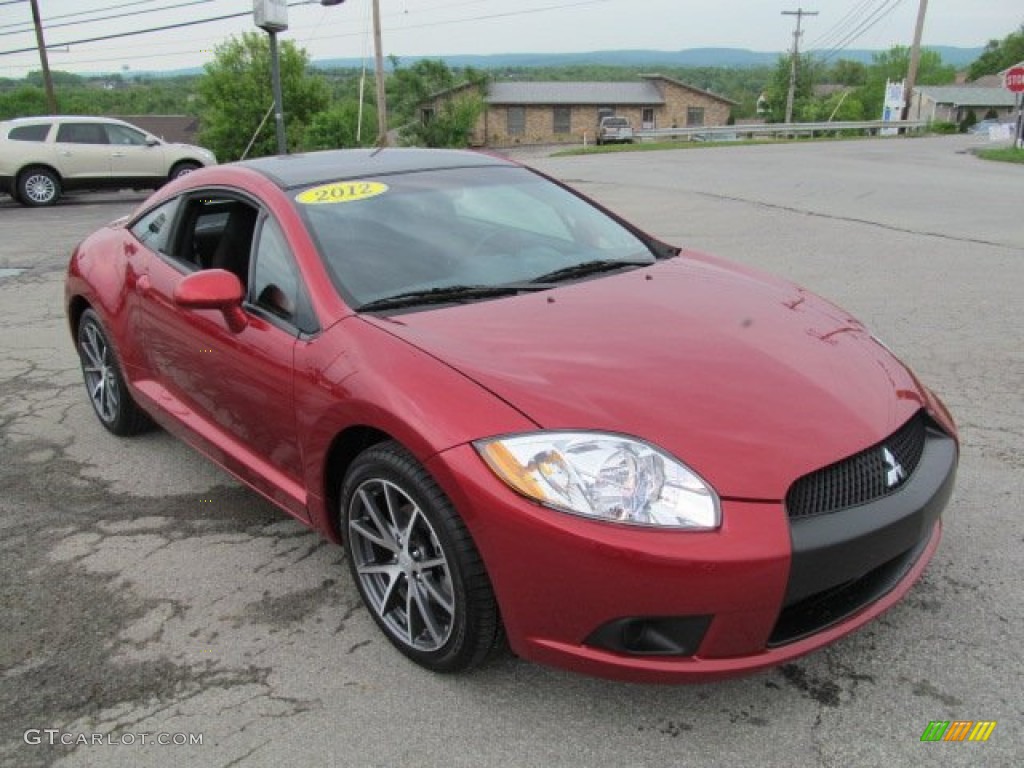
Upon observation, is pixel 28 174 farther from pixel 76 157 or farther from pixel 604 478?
pixel 604 478

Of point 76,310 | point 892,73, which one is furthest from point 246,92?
point 892,73

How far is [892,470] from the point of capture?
2328mm

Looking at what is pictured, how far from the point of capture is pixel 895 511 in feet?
7.31

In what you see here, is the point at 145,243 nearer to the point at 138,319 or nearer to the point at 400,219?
the point at 138,319

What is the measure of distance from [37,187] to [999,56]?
12385 centimetres

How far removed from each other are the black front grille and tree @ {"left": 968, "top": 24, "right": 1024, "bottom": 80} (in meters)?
120

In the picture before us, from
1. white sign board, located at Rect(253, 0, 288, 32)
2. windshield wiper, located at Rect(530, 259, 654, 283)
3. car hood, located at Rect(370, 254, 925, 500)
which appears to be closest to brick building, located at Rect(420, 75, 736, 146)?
white sign board, located at Rect(253, 0, 288, 32)

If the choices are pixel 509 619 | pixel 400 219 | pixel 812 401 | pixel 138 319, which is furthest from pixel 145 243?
pixel 812 401

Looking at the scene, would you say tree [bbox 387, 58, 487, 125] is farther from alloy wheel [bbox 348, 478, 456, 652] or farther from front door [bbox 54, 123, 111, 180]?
alloy wheel [bbox 348, 478, 456, 652]

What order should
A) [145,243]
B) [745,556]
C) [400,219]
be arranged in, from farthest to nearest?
1. [145,243]
2. [400,219]
3. [745,556]

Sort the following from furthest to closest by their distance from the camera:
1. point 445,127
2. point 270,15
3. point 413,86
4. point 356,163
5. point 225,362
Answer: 1. point 413,86
2. point 445,127
3. point 270,15
4. point 356,163
5. point 225,362

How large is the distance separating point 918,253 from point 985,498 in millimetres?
5755

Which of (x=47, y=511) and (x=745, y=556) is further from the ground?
(x=745, y=556)

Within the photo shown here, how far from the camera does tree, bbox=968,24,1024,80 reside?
104125 millimetres
